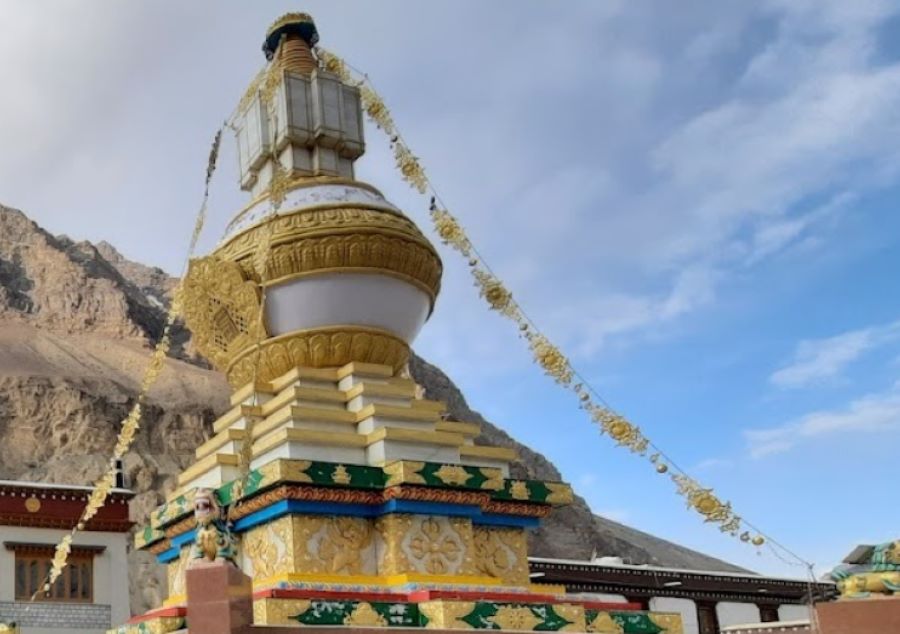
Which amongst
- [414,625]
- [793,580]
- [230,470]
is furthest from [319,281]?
[793,580]

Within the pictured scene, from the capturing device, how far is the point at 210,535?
686cm

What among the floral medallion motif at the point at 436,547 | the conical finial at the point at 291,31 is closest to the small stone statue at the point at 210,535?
the floral medallion motif at the point at 436,547

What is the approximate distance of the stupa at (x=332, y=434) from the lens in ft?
28.2

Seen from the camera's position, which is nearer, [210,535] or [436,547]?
[210,535]

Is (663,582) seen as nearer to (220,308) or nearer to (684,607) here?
(684,607)

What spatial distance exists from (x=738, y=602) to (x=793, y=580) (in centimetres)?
233

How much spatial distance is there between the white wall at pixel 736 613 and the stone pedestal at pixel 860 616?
20490 millimetres

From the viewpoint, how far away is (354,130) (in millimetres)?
11906

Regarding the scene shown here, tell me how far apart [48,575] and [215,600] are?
15.2 meters

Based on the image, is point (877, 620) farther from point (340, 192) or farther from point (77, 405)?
point (77, 405)

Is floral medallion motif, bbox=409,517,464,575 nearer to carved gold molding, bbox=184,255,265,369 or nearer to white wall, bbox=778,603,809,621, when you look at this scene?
carved gold molding, bbox=184,255,265,369

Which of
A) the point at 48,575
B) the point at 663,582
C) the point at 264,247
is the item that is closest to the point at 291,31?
the point at 264,247

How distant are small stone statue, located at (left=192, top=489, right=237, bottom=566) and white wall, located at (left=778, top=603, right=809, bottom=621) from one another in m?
22.8

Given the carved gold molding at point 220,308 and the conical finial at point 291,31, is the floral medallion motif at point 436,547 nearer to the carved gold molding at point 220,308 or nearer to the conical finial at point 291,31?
the carved gold molding at point 220,308
